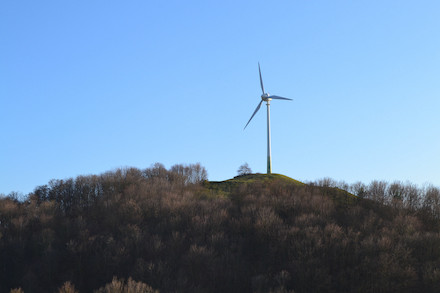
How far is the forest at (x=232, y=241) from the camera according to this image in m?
28.9

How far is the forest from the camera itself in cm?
2888

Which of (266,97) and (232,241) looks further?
(266,97)

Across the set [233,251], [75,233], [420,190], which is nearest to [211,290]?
[233,251]

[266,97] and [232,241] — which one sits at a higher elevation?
[266,97]

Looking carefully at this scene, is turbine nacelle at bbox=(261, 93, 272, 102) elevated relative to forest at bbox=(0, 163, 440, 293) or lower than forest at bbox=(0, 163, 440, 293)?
elevated

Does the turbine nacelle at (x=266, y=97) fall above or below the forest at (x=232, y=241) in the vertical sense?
above

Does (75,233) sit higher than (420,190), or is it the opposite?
(420,190)

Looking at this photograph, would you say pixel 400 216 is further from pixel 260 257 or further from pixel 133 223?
pixel 133 223

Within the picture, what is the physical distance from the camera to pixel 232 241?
120 feet

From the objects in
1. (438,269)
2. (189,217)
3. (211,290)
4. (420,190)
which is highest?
(420,190)

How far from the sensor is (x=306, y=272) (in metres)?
28.8

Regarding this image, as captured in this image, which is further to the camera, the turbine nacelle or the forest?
the turbine nacelle

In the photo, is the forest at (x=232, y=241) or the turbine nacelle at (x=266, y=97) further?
the turbine nacelle at (x=266, y=97)

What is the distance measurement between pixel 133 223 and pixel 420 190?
100 feet
